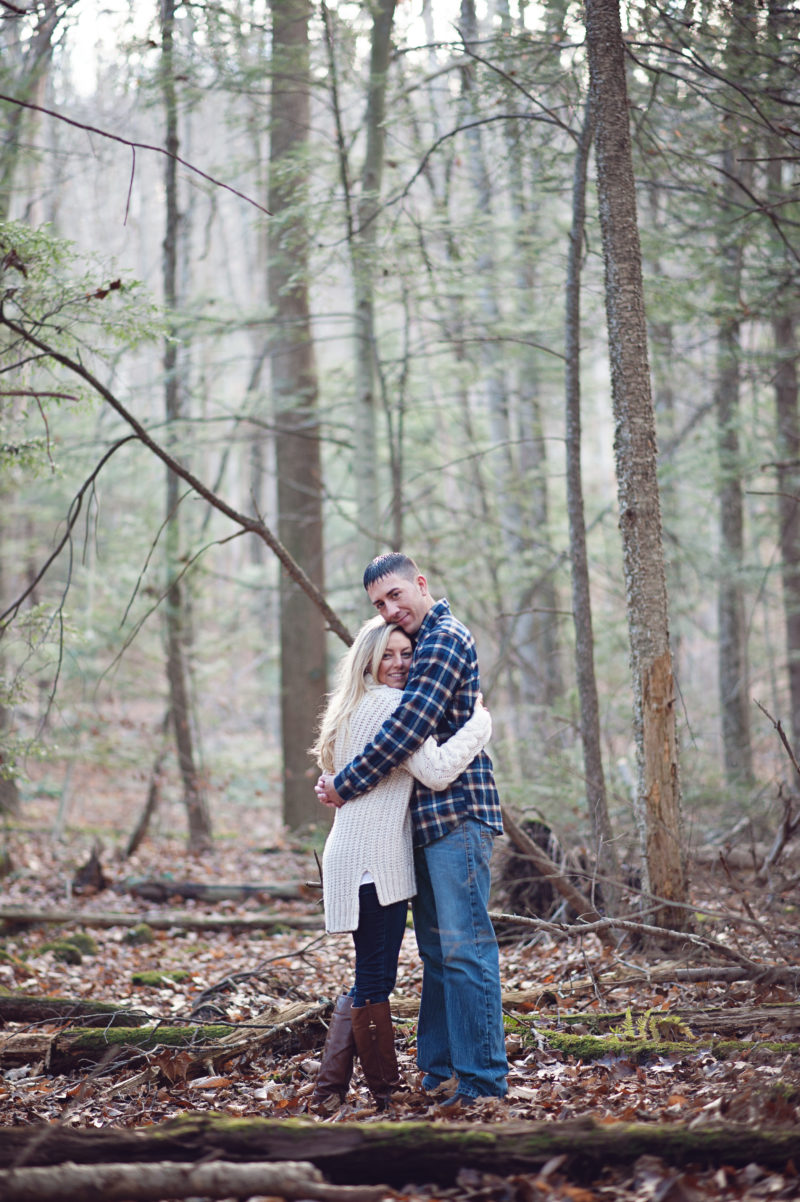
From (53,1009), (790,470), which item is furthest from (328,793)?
(790,470)

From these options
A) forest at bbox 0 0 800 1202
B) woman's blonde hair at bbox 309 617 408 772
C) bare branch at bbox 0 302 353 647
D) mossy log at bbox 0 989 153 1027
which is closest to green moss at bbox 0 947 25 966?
forest at bbox 0 0 800 1202

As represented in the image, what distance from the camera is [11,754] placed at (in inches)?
263

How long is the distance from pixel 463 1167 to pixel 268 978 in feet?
10.4

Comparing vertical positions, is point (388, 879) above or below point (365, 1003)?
above

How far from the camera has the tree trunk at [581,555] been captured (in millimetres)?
6527

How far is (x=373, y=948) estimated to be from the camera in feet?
12.8

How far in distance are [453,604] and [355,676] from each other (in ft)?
35.8

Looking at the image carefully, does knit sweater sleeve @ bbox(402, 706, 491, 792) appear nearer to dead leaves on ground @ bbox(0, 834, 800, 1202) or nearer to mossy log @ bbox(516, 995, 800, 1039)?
dead leaves on ground @ bbox(0, 834, 800, 1202)

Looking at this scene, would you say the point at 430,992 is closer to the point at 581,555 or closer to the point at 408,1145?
the point at 408,1145

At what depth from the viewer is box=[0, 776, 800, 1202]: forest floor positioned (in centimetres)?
276

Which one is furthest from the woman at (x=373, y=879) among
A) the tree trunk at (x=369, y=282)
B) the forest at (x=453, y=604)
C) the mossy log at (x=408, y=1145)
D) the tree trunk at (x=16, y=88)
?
the tree trunk at (x=369, y=282)

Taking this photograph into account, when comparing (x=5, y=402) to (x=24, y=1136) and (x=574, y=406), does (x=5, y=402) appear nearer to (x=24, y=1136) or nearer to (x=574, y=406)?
(x=574, y=406)

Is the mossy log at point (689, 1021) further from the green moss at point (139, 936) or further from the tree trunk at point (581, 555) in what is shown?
the green moss at point (139, 936)

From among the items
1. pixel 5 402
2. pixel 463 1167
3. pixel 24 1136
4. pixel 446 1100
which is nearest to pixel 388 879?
pixel 446 1100
